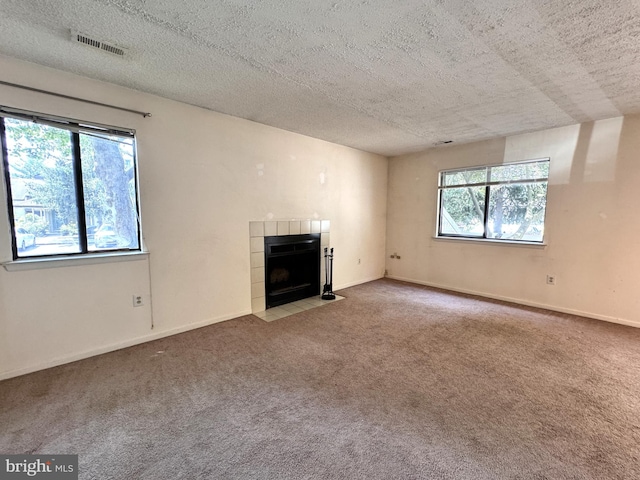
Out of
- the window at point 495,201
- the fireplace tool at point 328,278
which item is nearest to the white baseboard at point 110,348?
the fireplace tool at point 328,278

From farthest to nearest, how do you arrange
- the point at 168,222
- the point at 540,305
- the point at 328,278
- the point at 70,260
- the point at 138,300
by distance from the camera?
the point at 328,278 → the point at 540,305 → the point at 168,222 → the point at 138,300 → the point at 70,260

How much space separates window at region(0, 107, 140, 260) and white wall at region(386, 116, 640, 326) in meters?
4.43

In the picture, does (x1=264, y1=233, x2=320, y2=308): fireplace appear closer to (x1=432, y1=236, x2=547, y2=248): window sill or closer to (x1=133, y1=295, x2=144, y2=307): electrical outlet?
(x1=133, y1=295, x2=144, y2=307): electrical outlet

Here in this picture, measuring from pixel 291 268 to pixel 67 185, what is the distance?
262cm

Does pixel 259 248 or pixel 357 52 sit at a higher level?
pixel 357 52

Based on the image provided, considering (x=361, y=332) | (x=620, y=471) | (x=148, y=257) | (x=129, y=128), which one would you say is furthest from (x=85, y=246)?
(x=620, y=471)

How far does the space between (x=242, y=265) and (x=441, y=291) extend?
3.20 m

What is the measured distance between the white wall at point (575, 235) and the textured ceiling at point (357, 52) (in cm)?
46

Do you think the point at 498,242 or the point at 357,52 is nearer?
the point at 357,52

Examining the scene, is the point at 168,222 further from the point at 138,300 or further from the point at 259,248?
the point at 259,248

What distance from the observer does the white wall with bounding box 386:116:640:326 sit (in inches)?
127

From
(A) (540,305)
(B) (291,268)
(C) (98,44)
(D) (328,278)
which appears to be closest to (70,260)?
(C) (98,44)

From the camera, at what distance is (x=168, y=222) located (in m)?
2.89

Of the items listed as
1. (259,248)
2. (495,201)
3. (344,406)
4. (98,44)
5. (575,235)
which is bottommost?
(344,406)
